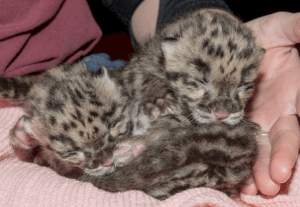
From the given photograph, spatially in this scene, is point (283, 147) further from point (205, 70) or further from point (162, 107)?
point (162, 107)

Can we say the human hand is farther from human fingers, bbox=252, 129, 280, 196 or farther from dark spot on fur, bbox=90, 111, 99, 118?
dark spot on fur, bbox=90, 111, 99, 118

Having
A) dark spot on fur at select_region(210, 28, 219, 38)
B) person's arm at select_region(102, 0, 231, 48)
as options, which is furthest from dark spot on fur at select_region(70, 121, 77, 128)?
person's arm at select_region(102, 0, 231, 48)

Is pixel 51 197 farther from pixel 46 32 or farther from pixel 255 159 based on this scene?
pixel 46 32

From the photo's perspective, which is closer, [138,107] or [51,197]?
[51,197]

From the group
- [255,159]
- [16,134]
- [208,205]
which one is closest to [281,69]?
[255,159]

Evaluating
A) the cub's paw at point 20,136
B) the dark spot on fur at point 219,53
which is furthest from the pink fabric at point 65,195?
the dark spot on fur at point 219,53

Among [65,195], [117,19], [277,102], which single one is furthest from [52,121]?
[117,19]

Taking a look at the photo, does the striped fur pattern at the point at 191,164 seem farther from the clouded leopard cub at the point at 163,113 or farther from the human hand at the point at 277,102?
the human hand at the point at 277,102

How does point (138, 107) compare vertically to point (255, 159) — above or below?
above
